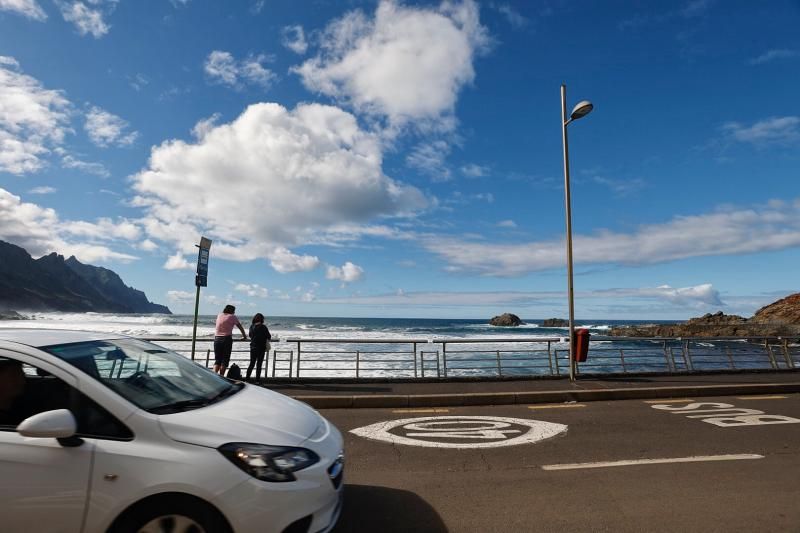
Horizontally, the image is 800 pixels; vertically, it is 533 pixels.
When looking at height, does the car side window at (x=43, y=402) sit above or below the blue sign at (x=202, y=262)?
below

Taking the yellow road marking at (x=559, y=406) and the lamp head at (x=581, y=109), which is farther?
the lamp head at (x=581, y=109)

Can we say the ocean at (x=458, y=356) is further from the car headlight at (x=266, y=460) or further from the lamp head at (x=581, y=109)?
the lamp head at (x=581, y=109)

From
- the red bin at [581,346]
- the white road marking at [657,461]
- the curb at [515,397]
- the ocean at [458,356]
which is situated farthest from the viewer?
the ocean at [458,356]

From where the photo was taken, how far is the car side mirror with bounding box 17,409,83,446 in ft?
7.76

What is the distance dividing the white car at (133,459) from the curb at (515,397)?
5.93 m

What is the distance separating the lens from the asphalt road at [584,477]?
11.8ft

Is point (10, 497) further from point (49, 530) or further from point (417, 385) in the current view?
point (417, 385)

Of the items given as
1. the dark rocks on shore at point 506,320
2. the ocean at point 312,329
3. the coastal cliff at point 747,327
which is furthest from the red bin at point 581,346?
the dark rocks on shore at point 506,320

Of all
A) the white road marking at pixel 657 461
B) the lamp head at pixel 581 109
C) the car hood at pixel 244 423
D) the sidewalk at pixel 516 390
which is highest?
the lamp head at pixel 581 109

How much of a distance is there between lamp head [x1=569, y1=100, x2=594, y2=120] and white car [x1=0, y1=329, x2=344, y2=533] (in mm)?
10129

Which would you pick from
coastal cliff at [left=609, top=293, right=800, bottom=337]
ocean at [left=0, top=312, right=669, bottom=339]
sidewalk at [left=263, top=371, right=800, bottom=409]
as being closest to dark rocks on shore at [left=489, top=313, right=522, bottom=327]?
ocean at [left=0, top=312, right=669, bottom=339]

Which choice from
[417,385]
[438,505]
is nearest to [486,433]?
[438,505]

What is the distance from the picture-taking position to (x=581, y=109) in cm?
1059

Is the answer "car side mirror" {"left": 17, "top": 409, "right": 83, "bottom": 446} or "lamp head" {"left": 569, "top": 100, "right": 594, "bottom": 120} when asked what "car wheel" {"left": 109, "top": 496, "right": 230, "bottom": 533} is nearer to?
"car side mirror" {"left": 17, "top": 409, "right": 83, "bottom": 446}
